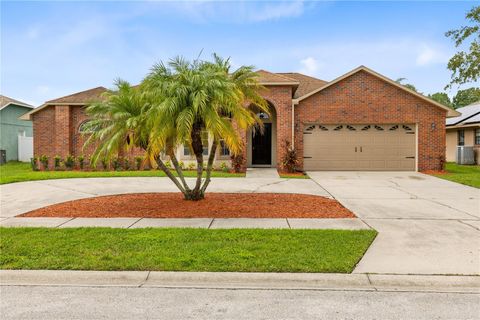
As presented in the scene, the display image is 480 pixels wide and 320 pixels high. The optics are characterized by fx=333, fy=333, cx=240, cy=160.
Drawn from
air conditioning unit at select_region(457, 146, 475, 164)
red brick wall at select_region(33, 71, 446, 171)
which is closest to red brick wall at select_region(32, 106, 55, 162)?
red brick wall at select_region(33, 71, 446, 171)

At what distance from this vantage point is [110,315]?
353 cm

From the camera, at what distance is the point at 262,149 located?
20.0 meters

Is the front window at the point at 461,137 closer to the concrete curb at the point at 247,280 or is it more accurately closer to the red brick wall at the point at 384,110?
the red brick wall at the point at 384,110

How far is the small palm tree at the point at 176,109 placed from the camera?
729 centimetres

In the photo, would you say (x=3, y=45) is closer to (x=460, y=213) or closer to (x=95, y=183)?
(x=95, y=183)

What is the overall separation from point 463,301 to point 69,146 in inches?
819

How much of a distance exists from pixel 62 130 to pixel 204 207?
15270 millimetres

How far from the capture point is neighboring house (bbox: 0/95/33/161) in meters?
25.8

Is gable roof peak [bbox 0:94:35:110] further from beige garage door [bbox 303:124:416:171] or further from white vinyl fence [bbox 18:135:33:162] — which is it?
beige garage door [bbox 303:124:416:171]

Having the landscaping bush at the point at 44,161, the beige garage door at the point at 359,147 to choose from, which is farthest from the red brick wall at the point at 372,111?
the landscaping bush at the point at 44,161

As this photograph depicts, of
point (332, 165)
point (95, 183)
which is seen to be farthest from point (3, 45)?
point (332, 165)

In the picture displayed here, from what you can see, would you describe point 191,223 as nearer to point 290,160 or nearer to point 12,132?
point 290,160

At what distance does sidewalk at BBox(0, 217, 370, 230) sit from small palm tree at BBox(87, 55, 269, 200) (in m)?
1.57

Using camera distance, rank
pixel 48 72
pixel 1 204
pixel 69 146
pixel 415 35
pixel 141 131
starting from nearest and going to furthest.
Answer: pixel 141 131 < pixel 1 204 < pixel 415 35 < pixel 48 72 < pixel 69 146
